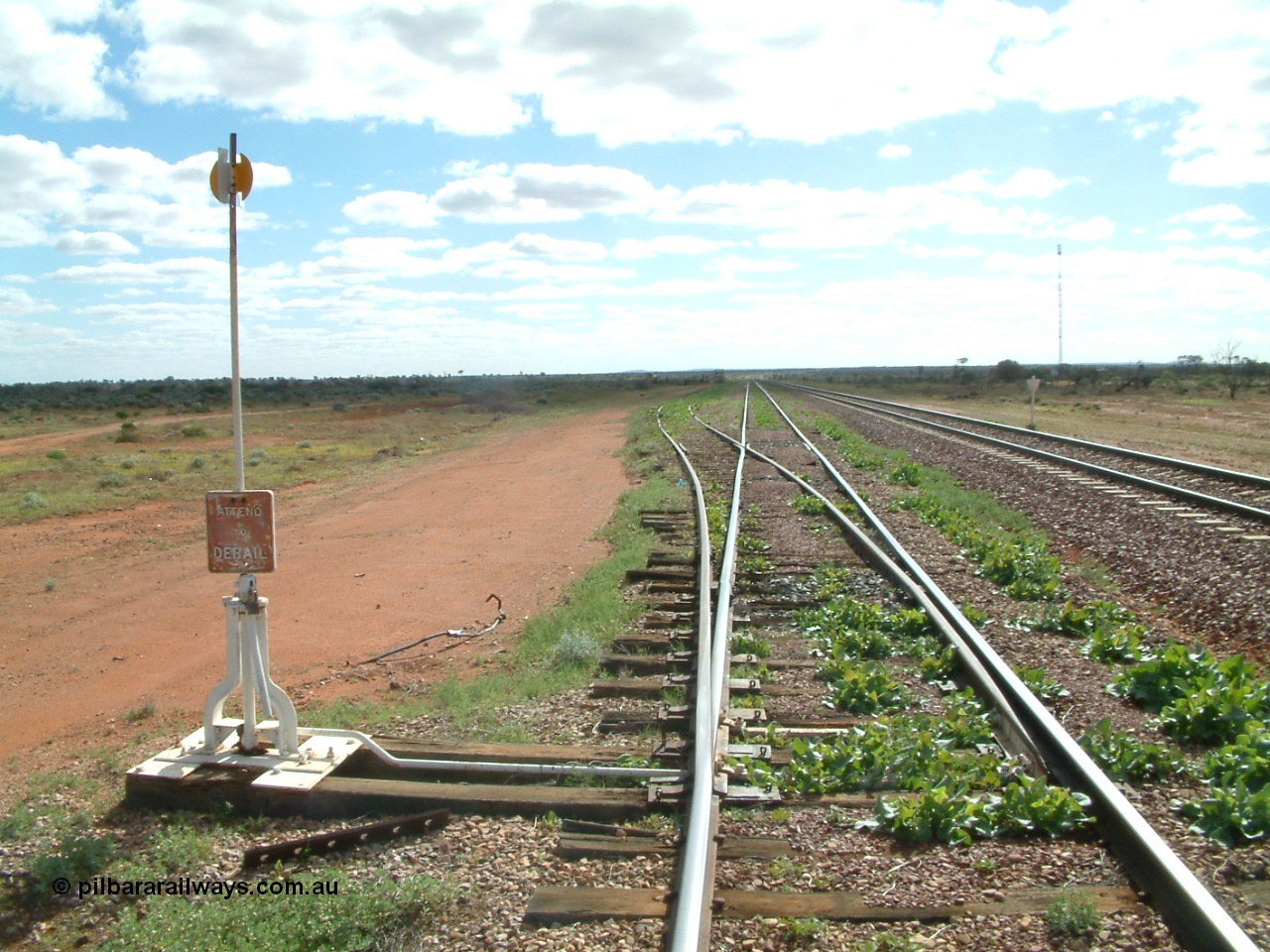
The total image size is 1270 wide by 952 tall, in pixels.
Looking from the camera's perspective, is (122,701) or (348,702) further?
(122,701)

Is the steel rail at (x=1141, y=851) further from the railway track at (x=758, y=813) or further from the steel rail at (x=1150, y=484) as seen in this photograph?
the steel rail at (x=1150, y=484)

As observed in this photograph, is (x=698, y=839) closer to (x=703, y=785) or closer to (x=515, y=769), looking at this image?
(x=703, y=785)

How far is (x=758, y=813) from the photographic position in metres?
4.73

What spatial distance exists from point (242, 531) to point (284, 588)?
6926mm

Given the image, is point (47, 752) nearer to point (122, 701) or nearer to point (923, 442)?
point (122, 701)

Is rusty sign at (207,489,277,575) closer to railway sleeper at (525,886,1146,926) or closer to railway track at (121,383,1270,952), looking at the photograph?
railway track at (121,383,1270,952)

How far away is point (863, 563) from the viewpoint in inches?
414

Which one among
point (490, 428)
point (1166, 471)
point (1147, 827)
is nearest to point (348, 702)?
point (1147, 827)

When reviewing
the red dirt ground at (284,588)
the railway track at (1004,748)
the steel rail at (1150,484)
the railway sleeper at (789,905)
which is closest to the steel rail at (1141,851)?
the railway track at (1004,748)

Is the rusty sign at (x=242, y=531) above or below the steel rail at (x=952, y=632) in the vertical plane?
above

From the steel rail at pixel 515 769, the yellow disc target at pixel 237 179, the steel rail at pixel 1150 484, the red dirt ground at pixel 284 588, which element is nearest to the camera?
the steel rail at pixel 515 769

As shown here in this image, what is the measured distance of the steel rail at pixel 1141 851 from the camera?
3.54 meters

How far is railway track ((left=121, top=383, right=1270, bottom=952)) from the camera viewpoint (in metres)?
3.80

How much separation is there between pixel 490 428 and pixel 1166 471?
32634 mm
